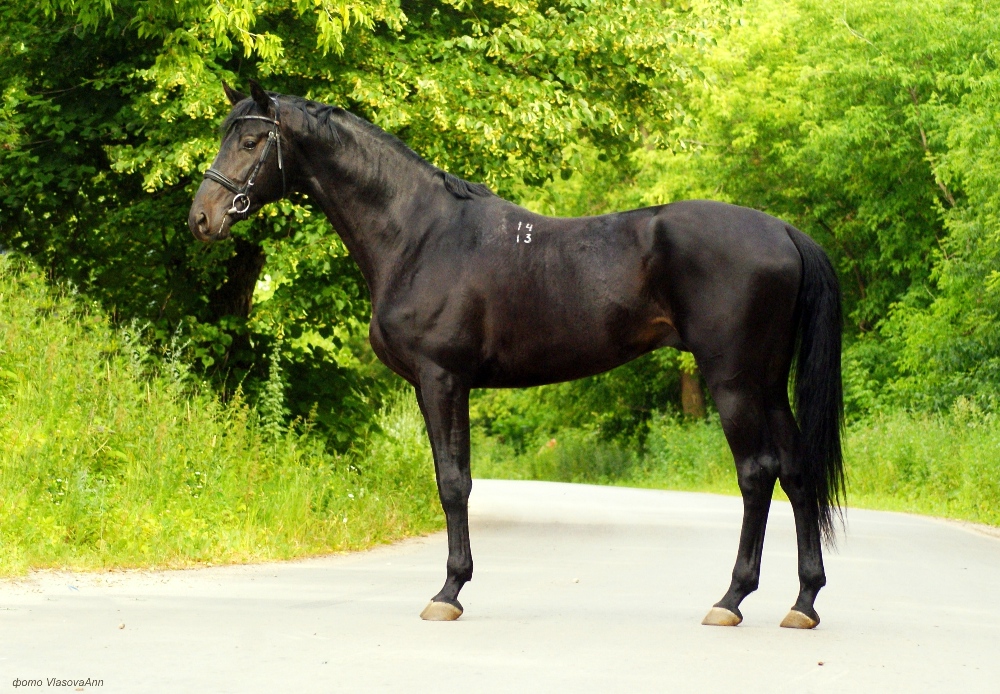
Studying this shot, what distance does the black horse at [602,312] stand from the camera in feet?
26.3

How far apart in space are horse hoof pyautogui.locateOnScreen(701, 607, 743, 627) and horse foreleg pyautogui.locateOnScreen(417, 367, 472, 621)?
1.36m

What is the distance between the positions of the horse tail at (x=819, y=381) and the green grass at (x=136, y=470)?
500 cm

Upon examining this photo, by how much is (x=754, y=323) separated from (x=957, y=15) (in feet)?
95.3

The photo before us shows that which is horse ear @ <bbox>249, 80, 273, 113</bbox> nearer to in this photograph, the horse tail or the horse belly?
the horse belly

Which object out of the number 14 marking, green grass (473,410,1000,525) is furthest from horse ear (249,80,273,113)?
green grass (473,410,1000,525)

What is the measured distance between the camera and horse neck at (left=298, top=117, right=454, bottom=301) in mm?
8672

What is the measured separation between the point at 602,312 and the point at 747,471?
3.88 ft

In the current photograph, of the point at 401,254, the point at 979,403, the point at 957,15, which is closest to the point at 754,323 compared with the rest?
the point at 401,254

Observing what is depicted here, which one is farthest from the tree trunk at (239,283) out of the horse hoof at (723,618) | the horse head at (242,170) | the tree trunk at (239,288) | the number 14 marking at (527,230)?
the horse hoof at (723,618)

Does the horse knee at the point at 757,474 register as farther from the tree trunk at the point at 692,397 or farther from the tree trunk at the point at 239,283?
the tree trunk at the point at 692,397

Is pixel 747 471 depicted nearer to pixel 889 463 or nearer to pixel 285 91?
pixel 285 91

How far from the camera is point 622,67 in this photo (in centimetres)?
1705

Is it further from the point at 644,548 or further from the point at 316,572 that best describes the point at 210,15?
the point at 644,548

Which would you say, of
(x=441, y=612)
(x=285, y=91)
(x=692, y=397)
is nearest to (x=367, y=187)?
(x=441, y=612)
